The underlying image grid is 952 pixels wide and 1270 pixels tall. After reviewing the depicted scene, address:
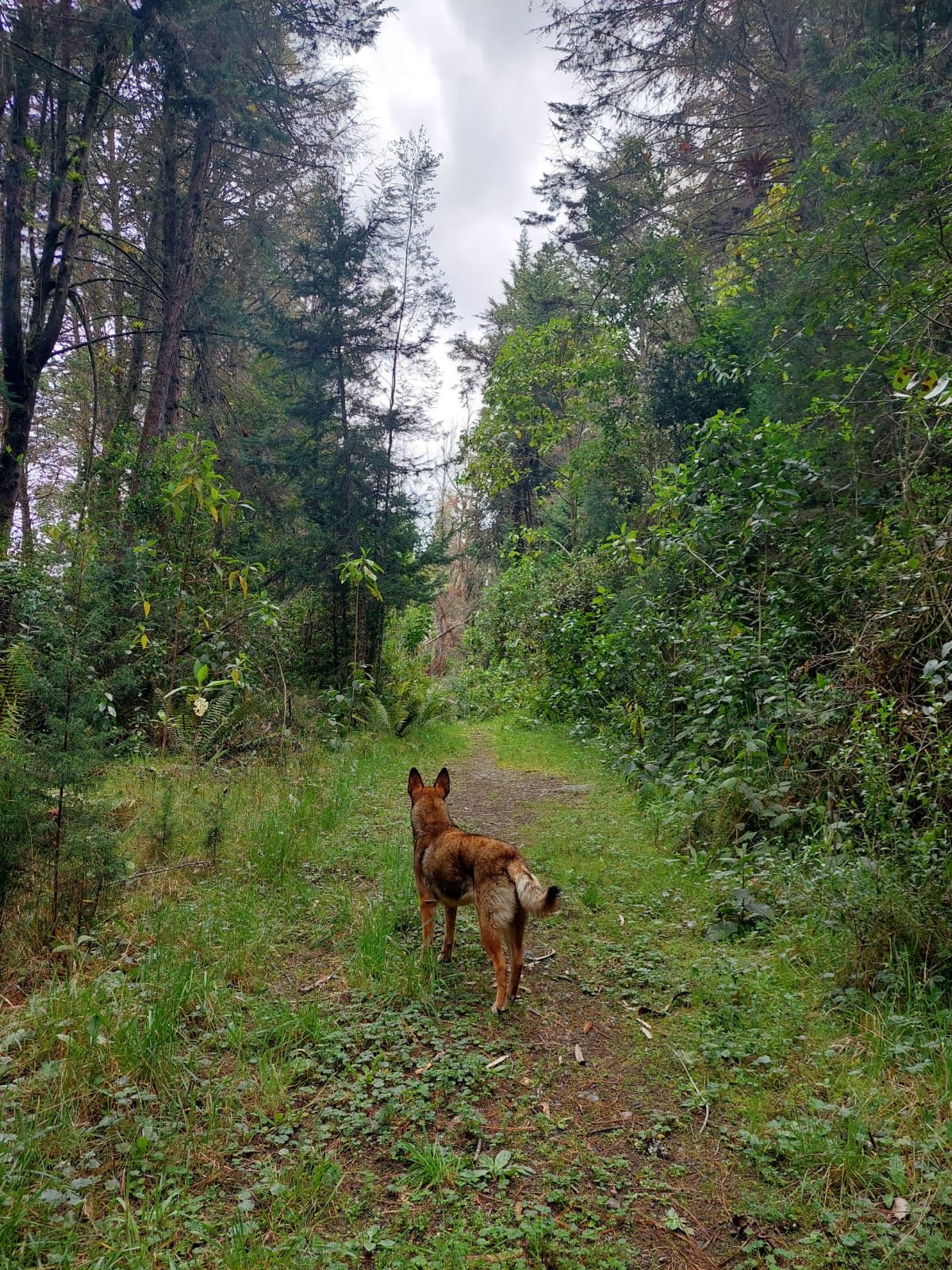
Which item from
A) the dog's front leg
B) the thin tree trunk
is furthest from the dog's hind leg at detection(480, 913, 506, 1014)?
the thin tree trunk

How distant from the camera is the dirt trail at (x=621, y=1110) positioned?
2193 millimetres

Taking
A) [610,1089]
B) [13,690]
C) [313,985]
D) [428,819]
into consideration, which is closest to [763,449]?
[428,819]

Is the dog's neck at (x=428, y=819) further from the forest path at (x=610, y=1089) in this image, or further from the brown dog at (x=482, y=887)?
the forest path at (x=610, y=1089)

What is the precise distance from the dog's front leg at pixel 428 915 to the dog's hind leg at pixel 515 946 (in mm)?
655

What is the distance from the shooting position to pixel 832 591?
6062 mm

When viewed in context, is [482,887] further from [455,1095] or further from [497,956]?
[455,1095]

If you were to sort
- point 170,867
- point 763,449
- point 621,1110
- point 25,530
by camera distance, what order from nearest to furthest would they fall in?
1. point 621,1110
2. point 170,867
3. point 763,449
4. point 25,530

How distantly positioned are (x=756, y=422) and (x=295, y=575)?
28.7ft

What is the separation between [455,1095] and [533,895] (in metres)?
0.91

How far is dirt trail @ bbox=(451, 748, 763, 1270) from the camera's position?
219 centimetres

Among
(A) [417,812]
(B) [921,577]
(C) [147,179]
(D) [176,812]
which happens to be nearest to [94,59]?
(C) [147,179]

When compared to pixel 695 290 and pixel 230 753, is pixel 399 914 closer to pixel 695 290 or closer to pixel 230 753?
pixel 230 753

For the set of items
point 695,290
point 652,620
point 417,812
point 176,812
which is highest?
point 695,290

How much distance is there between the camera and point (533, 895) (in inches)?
131
